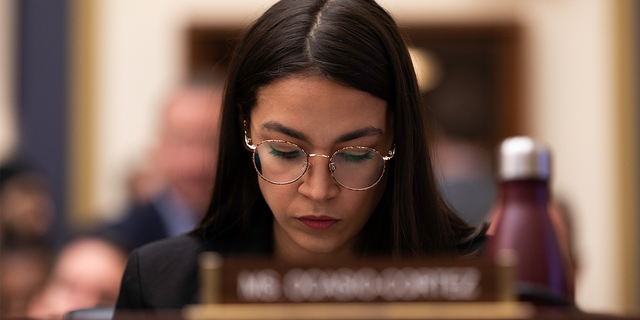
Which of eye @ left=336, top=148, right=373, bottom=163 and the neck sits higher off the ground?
eye @ left=336, top=148, right=373, bottom=163

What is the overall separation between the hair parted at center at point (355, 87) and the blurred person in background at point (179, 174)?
88 centimetres

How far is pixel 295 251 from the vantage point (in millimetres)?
1270

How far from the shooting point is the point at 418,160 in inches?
46.9

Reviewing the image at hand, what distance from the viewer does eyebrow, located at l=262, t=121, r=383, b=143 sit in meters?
1.05

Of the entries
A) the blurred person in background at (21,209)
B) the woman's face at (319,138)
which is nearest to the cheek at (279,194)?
the woman's face at (319,138)

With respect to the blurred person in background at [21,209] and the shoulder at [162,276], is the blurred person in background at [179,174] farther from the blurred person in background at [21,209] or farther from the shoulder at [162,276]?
the shoulder at [162,276]

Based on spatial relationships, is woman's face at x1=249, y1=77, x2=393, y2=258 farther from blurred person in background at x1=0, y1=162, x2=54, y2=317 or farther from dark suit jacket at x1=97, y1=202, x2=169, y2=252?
blurred person in background at x1=0, y1=162, x2=54, y2=317

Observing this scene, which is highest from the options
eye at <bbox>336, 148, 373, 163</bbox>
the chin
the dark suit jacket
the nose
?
eye at <bbox>336, 148, 373, 163</bbox>

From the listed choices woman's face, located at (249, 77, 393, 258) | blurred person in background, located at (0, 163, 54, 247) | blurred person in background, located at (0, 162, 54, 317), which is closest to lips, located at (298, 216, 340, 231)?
woman's face, located at (249, 77, 393, 258)

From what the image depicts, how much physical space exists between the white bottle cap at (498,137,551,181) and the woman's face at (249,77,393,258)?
1.20 feet

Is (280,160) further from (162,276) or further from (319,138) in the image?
(162,276)

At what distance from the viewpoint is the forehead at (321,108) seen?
105cm

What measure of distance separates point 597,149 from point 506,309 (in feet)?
11.4

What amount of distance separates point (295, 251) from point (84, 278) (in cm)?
116
